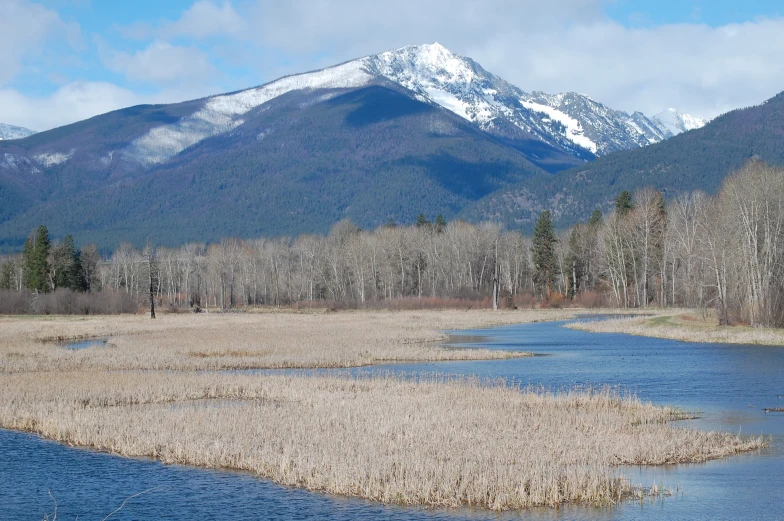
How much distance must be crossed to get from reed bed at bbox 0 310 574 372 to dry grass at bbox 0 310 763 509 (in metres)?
1.60

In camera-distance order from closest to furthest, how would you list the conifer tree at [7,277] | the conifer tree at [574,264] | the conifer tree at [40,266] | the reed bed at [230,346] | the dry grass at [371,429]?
the dry grass at [371,429]
the reed bed at [230,346]
the conifer tree at [40,266]
the conifer tree at [574,264]
the conifer tree at [7,277]

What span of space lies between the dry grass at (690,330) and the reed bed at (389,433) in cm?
2999

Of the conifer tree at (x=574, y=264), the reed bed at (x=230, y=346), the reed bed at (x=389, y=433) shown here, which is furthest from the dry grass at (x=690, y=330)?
the conifer tree at (x=574, y=264)

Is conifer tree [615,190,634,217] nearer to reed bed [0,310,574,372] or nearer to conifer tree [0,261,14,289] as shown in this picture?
reed bed [0,310,574,372]

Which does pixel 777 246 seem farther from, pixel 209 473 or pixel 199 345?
pixel 209 473

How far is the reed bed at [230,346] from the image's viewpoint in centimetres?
4475

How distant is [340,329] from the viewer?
7225cm

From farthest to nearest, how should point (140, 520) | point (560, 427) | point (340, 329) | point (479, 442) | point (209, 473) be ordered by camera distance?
1. point (340, 329)
2. point (560, 427)
3. point (479, 442)
4. point (209, 473)
5. point (140, 520)

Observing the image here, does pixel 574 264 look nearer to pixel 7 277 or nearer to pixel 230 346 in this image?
pixel 230 346

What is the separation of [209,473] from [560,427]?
10.4 meters

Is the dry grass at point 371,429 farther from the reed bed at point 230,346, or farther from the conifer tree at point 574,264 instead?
the conifer tree at point 574,264

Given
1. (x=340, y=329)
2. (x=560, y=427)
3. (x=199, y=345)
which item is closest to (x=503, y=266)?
(x=340, y=329)

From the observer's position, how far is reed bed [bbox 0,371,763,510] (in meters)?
19.1

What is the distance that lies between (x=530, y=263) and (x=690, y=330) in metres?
92.4
